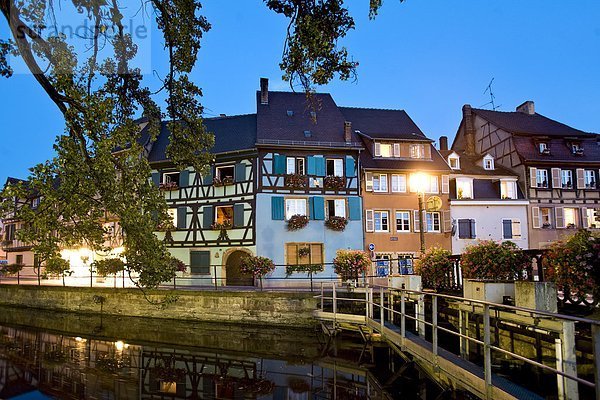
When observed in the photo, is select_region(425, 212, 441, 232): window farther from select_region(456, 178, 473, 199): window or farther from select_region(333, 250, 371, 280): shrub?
select_region(333, 250, 371, 280): shrub

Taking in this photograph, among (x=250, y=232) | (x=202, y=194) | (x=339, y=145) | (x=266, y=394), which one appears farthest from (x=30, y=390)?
(x=339, y=145)

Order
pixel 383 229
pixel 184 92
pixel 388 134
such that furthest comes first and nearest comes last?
pixel 388 134, pixel 383 229, pixel 184 92

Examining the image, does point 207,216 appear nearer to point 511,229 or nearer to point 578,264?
point 511,229

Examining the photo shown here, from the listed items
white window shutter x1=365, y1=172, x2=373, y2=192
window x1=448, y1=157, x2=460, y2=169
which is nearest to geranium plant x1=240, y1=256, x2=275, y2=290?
white window shutter x1=365, y1=172, x2=373, y2=192

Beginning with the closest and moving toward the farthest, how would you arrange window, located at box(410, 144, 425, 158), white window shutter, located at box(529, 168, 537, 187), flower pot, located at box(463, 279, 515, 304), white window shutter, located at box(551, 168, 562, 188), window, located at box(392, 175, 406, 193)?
1. flower pot, located at box(463, 279, 515, 304)
2. window, located at box(392, 175, 406, 193)
3. window, located at box(410, 144, 425, 158)
4. white window shutter, located at box(529, 168, 537, 187)
5. white window shutter, located at box(551, 168, 562, 188)

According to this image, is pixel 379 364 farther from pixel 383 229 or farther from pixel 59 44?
pixel 383 229

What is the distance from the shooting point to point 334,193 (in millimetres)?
26734

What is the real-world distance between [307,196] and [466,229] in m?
10.5

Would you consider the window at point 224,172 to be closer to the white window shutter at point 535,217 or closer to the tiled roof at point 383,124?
the tiled roof at point 383,124

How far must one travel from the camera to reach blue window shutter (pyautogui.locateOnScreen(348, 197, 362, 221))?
87.6 ft

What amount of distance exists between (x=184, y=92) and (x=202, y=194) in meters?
18.8

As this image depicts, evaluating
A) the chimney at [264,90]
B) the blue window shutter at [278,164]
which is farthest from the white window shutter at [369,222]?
the chimney at [264,90]

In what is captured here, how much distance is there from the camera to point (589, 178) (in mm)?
31422

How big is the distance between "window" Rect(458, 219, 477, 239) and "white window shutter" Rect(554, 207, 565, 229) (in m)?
5.71
